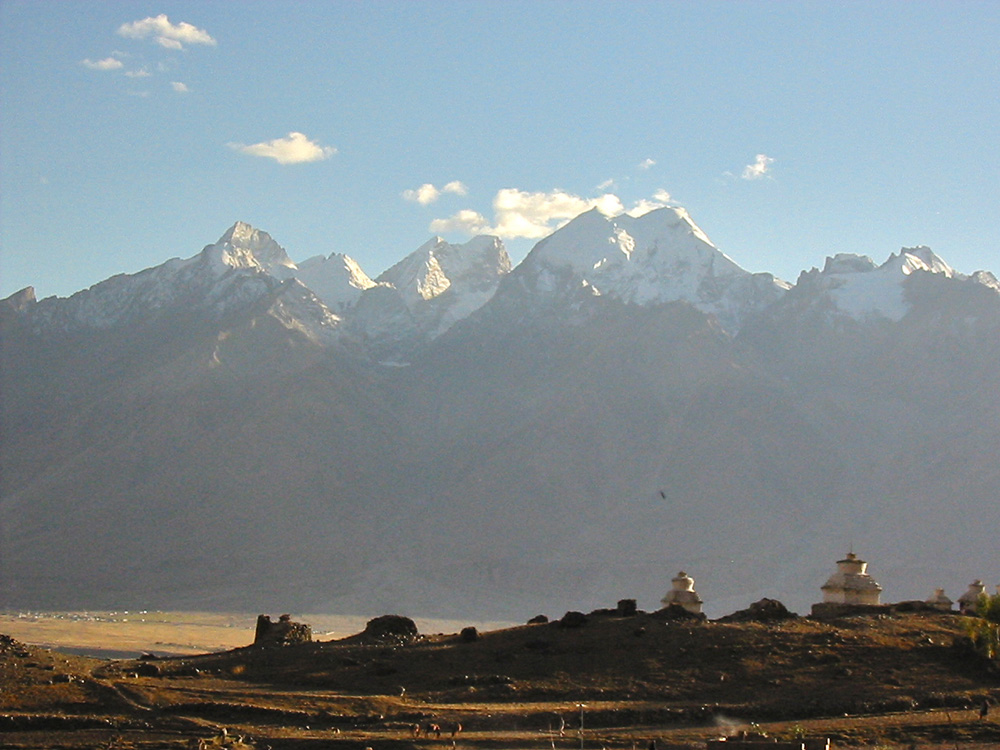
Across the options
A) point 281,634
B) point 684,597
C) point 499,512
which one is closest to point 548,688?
point 281,634

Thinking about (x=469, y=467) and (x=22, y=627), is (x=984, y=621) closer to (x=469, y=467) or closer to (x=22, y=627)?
(x=22, y=627)

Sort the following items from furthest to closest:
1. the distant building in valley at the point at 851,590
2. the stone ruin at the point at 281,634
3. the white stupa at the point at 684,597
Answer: the white stupa at the point at 684,597, the distant building in valley at the point at 851,590, the stone ruin at the point at 281,634

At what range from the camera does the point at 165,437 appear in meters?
193

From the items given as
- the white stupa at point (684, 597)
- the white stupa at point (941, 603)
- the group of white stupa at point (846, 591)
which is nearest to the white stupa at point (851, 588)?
the group of white stupa at point (846, 591)

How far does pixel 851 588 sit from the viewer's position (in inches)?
1914

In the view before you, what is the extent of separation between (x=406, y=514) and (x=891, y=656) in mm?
143744

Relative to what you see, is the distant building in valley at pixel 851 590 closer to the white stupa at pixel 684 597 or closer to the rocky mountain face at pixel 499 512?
the white stupa at pixel 684 597

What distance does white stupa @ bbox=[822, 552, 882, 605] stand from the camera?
159 ft

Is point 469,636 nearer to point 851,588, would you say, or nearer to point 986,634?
point 851,588

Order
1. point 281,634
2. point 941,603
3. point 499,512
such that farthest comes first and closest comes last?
point 499,512 < point 941,603 < point 281,634

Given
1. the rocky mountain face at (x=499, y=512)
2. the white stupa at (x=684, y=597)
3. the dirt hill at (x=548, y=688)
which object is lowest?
the dirt hill at (x=548, y=688)

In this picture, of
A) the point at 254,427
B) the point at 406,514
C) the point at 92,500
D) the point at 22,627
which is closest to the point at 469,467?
the point at 406,514

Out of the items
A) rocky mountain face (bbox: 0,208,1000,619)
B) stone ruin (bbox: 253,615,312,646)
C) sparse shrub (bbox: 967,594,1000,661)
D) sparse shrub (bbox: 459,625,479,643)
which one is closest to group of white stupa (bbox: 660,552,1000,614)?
sparse shrub (bbox: 967,594,1000,661)

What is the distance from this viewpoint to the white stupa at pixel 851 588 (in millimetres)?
48500
